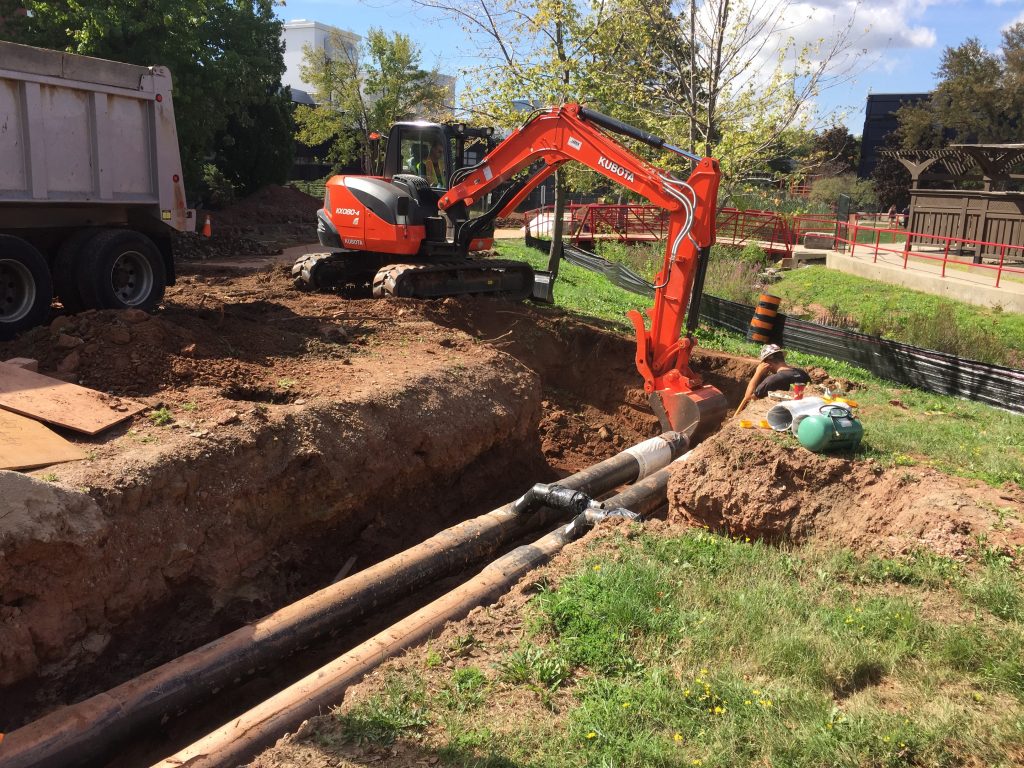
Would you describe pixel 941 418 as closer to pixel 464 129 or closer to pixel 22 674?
pixel 464 129

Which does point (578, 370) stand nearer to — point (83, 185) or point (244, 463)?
point (244, 463)

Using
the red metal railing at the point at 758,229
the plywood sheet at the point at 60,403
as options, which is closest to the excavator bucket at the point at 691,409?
the plywood sheet at the point at 60,403

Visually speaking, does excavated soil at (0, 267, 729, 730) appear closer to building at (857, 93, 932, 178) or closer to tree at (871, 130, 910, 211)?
tree at (871, 130, 910, 211)

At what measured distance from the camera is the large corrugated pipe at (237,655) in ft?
13.9

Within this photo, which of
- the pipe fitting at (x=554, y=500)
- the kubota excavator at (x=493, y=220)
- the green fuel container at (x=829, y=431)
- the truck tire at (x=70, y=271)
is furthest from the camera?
the kubota excavator at (x=493, y=220)

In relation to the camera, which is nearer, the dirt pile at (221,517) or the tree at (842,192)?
the dirt pile at (221,517)

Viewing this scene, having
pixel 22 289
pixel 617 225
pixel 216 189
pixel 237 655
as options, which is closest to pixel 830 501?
pixel 237 655

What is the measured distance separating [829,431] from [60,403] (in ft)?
20.2

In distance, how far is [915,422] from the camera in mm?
8945

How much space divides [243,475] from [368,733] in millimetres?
2817

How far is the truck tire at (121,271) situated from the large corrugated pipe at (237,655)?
15.9ft

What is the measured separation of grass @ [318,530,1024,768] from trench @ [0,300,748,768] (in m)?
1.70

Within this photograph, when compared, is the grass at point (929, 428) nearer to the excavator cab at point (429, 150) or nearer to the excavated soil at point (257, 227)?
the excavator cab at point (429, 150)

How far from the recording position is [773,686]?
13.6ft
